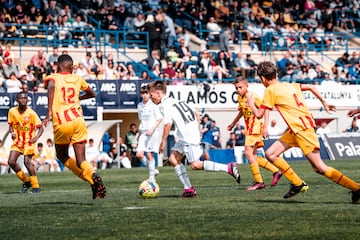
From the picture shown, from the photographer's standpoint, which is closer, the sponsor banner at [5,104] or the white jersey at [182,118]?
→ the white jersey at [182,118]

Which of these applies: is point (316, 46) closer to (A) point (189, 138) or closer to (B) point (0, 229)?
(A) point (189, 138)

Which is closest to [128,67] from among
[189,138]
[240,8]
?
[240,8]

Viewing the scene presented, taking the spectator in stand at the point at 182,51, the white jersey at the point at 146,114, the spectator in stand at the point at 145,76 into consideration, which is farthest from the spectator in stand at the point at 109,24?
the white jersey at the point at 146,114

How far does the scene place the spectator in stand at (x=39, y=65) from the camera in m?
33.6

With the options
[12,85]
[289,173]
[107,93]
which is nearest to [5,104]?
Answer: [12,85]

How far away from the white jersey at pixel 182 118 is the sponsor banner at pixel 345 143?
19703mm

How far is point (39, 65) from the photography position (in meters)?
33.8

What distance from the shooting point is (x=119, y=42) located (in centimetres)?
3912

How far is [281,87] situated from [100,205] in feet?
10.2

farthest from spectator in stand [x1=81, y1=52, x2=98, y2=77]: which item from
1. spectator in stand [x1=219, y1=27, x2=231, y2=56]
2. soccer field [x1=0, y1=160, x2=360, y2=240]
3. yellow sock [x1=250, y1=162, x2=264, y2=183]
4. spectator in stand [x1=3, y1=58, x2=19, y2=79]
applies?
soccer field [x1=0, y1=160, x2=360, y2=240]

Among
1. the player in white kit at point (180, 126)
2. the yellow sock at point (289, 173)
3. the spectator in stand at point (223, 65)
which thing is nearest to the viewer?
the yellow sock at point (289, 173)

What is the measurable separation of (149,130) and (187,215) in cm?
764

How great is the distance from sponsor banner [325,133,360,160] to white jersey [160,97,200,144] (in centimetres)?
1970

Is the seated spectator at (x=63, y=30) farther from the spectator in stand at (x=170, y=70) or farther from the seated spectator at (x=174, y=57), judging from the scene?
the seated spectator at (x=174, y=57)
